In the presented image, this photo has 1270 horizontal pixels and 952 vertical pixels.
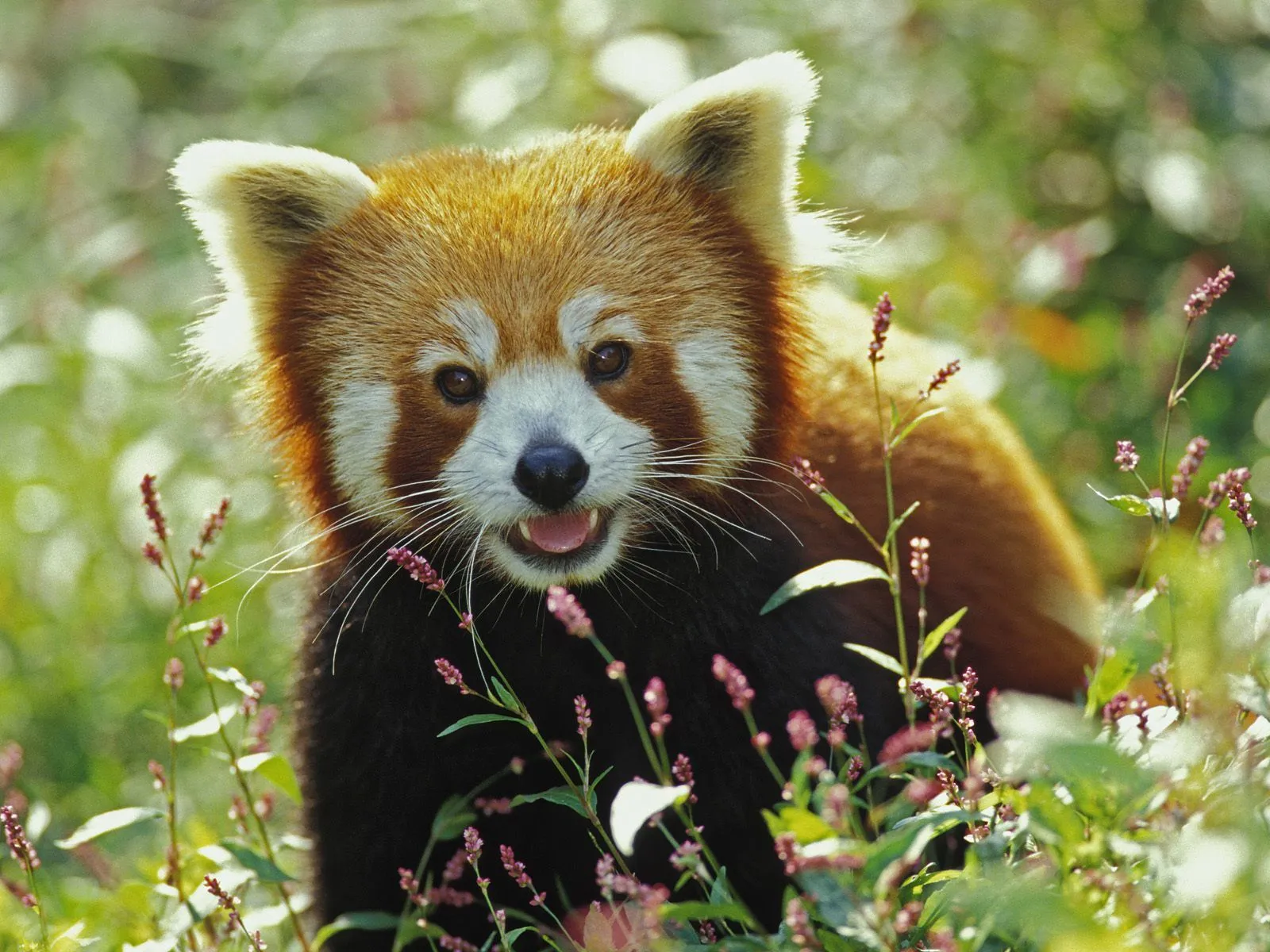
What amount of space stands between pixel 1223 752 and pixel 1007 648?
5.17ft

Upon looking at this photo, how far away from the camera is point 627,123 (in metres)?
4.68

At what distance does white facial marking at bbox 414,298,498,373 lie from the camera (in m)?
2.53

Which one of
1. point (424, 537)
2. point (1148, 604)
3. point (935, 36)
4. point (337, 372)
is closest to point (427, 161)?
point (337, 372)

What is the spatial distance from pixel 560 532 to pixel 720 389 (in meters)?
0.39

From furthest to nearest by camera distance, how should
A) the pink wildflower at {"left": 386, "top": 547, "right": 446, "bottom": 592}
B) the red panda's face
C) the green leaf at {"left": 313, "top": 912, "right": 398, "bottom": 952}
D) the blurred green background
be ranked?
the blurred green background
the red panda's face
the green leaf at {"left": 313, "top": 912, "right": 398, "bottom": 952}
the pink wildflower at {"left": 386, "top": 547, "right": 446, "bottom": 592}

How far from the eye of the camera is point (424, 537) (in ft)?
8.75

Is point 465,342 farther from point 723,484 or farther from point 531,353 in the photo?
point 723,484

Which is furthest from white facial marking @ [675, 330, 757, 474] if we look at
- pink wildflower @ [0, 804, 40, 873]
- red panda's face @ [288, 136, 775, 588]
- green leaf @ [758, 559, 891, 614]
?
pink wildflower @ [0, 804, 40, 873]

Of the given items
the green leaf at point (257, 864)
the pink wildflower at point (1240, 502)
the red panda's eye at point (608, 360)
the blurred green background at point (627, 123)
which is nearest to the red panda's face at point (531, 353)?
the red panda's eye at point (608, 360)

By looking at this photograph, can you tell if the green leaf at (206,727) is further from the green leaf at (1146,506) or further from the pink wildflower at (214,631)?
the green leaf at (1146,506)

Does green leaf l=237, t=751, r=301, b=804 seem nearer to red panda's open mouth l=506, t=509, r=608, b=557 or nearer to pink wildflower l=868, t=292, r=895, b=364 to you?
red panda's open mouth l=506, t=509, r=608, b=557

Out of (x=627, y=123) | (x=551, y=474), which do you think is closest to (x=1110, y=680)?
(x=551, y=474)

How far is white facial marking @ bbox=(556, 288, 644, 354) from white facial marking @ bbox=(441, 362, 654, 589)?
2.0 inches

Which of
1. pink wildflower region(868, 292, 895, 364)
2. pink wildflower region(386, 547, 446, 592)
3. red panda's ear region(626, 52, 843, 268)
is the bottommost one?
pink wildflower region(386, 547, 446, 592)
